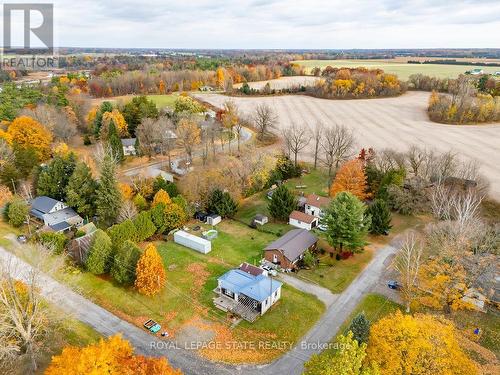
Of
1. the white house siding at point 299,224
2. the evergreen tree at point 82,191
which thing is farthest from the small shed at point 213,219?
the evergreen tree at point 82,191

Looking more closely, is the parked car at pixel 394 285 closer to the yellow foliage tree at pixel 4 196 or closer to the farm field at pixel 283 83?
the yellow foliage tree at pixel 4 196

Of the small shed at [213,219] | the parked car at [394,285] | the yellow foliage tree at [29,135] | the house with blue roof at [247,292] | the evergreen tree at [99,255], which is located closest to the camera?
the house with blue roof at [247,292]

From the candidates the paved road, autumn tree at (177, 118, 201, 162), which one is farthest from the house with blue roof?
autumn tree at (177, 118, 201, 162)

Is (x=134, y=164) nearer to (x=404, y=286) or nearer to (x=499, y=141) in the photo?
(x=404, y=286)

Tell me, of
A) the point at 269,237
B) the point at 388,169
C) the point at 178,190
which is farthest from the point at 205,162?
the point at 388,169

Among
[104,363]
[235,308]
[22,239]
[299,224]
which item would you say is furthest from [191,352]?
[22,239]

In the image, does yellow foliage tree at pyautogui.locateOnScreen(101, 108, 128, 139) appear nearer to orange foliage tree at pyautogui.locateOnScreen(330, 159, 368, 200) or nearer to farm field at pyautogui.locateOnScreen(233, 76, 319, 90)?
orange foliage tree at pyautogui.locateOnScreen(330, 159, 368, 200)

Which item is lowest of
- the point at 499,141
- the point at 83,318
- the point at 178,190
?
the point at 83,318

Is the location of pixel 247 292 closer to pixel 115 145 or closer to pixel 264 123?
pixel 115 145
